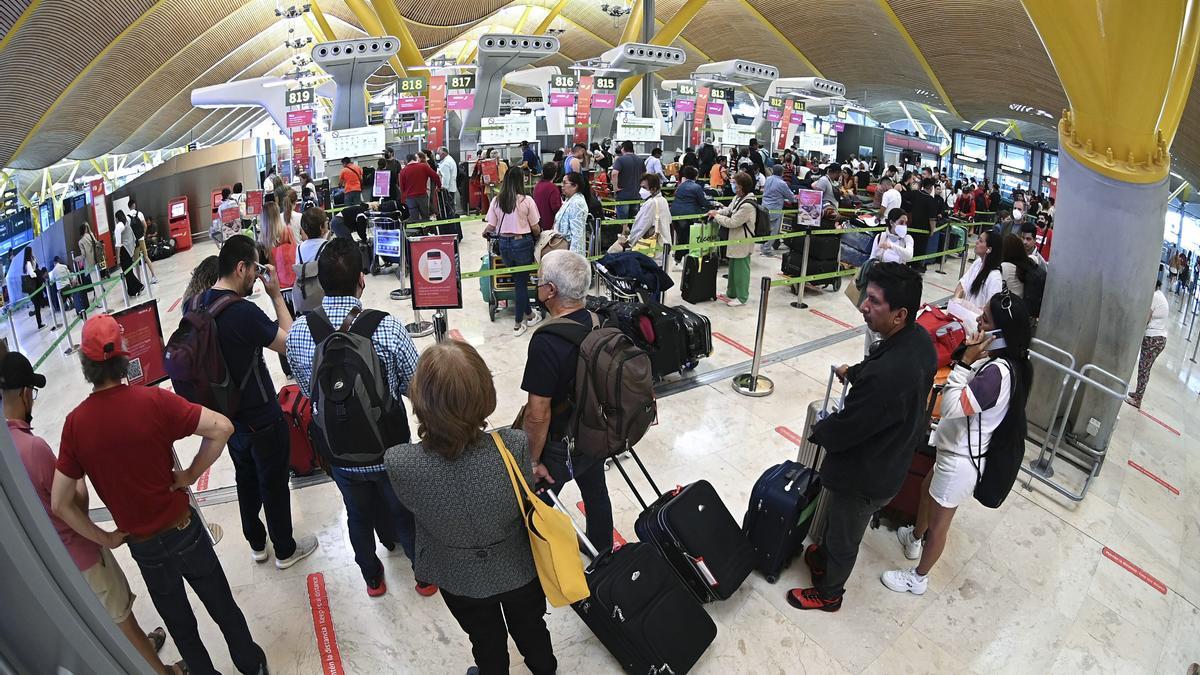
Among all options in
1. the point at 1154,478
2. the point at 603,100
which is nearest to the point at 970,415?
the point at 1154,478

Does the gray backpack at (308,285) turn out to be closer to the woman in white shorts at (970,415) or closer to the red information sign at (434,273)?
the red information sign at (434,273)

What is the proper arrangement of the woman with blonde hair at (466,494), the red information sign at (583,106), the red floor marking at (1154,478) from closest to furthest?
the woman with blonde hair at (466,494) → the red floor marking at (1154,478) → the red information sign at (583,106)

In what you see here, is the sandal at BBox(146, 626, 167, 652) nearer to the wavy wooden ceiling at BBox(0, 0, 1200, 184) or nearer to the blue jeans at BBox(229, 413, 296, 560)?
the blue jeans at BBox(229, 413, 296, 560)

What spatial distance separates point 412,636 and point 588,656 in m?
0.91

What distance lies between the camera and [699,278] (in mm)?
8852

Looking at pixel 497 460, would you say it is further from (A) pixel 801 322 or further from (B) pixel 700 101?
(B) pixel 700 101

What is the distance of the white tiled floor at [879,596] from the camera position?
336 centimetres

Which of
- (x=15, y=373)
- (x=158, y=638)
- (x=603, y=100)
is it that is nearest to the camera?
(x=15, y=373)

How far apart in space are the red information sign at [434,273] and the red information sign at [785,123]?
765 inches

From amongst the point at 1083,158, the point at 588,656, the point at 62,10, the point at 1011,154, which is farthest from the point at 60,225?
the point at 1011,154

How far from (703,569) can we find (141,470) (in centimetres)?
255

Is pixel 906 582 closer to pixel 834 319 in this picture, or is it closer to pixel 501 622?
pixel 501 622

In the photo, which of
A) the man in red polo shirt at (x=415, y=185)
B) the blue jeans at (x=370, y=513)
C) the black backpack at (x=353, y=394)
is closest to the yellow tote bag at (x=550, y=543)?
the black backpack at (x=353, y=394)

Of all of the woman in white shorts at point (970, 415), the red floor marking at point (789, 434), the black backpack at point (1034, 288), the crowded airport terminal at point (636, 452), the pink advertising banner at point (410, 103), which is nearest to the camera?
the crowded airport terminal at point (636, 452)
